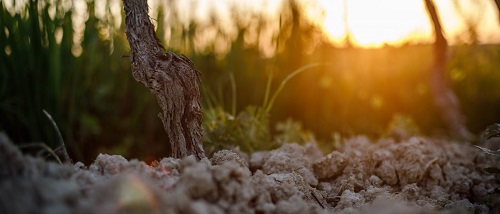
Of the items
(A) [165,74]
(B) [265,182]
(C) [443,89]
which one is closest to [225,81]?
(C) [443,89]

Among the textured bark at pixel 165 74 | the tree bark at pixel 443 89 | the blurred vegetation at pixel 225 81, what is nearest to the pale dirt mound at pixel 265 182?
the textured bark at pixel 165 74

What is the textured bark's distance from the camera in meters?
1.71

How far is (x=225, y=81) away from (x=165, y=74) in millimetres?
2075

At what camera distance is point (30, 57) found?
272 centimetres

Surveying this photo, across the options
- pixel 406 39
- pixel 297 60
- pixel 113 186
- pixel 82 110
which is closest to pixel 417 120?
pixel 406 39

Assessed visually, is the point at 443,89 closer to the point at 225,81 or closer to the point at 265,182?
the point at 225,81

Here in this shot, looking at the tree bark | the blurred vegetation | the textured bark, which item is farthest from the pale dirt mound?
the tree bark

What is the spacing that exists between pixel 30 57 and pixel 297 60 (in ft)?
6.42

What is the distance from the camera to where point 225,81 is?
3.78 meters

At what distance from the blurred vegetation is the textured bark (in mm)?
612

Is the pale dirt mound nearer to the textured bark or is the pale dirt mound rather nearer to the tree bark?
the textured bark

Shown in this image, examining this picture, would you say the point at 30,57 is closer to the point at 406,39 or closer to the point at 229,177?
the point at 229,177

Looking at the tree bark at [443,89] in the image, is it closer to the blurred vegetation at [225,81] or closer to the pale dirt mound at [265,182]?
the blurred vegetation at [225,81]

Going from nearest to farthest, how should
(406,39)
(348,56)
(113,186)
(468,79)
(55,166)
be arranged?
(113,186) → (55,166) → (348,56) → (468,79) → (406,39)
